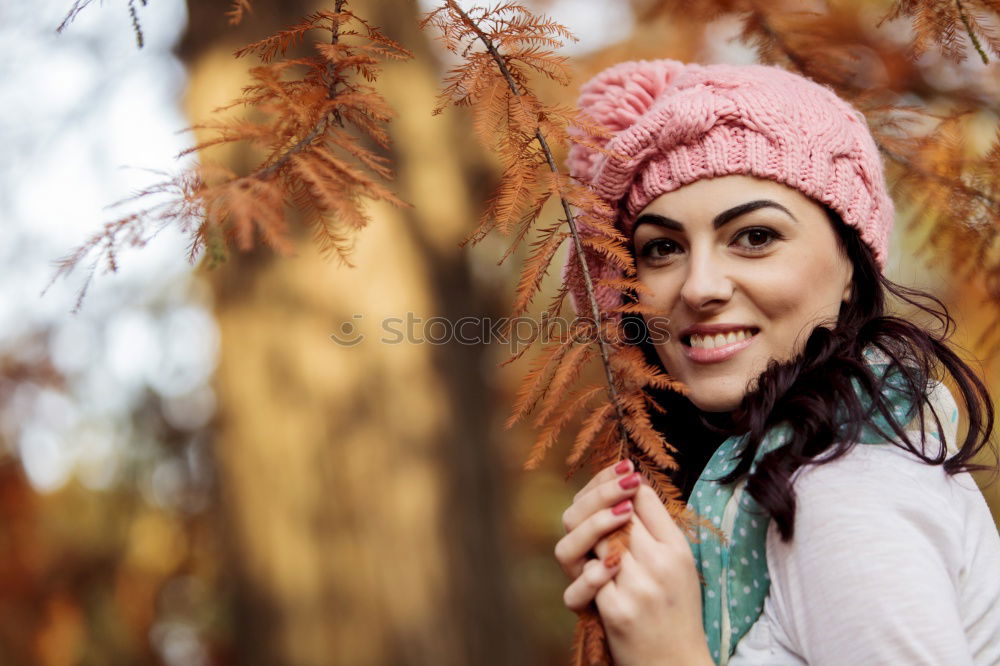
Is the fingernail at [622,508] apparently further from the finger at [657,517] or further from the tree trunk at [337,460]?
the tree trunk at [337,460]

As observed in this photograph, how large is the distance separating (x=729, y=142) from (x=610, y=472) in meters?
0.64

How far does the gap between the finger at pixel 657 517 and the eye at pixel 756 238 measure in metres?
0.49

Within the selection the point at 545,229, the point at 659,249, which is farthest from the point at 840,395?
the point at 545,229

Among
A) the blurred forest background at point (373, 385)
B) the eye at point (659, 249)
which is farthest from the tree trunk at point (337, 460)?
the eye at point (659, 249)

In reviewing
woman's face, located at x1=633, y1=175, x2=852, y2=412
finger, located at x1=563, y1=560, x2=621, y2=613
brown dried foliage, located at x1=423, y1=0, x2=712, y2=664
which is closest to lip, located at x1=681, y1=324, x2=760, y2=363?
woman's face, located at x1=633, y1=175, x2=852, y2=412

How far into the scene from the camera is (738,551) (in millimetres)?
1324

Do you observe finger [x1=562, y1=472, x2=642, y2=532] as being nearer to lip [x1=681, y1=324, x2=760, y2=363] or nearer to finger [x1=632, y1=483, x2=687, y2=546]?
finger [x1=632, y1=483, x2=687, y2=546]

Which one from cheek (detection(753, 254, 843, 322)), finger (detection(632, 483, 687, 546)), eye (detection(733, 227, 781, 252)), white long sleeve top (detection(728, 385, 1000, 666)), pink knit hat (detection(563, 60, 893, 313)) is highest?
pink knit hat (detection(563, 60, 893, 313))

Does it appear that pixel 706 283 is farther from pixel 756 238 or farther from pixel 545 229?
pixel 545 229

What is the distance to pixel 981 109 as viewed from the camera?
2.24 metres

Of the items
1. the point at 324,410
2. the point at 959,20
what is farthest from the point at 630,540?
the point at 324,410

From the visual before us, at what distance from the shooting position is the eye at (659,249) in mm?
1546

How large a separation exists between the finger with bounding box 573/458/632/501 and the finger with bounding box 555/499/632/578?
49mm

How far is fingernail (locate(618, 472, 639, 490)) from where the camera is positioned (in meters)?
1.24
